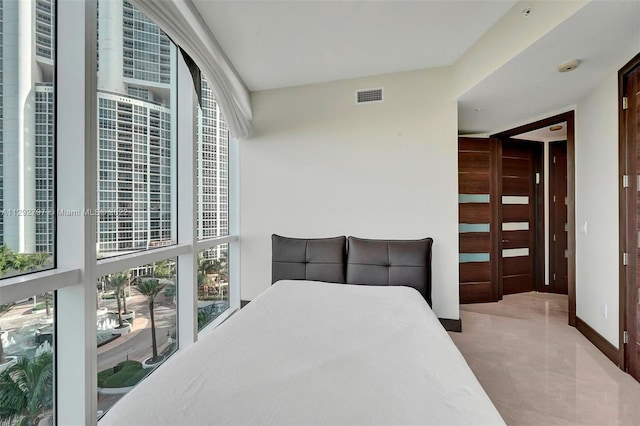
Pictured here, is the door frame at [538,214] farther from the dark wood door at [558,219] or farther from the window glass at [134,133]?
the window glass at [134,133]

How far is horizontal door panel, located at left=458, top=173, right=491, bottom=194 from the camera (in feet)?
12.1

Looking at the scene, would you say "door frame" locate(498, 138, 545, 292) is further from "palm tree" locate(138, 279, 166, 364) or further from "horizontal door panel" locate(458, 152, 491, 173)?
"palm tree" locate(138, 279, 166, 364)

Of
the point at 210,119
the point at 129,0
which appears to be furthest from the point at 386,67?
the point at 129,0

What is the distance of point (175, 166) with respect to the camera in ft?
7.85

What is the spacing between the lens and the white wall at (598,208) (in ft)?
7.73

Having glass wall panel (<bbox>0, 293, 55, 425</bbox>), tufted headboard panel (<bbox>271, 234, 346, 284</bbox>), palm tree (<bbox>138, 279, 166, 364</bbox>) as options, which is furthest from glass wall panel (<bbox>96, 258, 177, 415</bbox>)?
tufted headboard panel (<bbox>271, 234, 346, 284</bbox>)

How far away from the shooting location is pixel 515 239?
4137 mm

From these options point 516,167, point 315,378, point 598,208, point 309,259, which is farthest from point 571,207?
point 315,378

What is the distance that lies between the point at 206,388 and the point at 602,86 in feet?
12.3

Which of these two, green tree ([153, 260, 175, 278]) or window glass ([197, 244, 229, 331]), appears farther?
window glass ([197, 244, 229, 331])

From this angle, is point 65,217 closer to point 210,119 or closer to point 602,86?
point 210,119

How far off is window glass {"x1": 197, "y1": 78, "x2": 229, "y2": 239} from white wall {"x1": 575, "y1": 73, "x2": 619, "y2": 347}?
3.56 metres

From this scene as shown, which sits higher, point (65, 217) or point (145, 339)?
point (65, 217)

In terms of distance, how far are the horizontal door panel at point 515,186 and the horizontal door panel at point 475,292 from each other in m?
1.46
